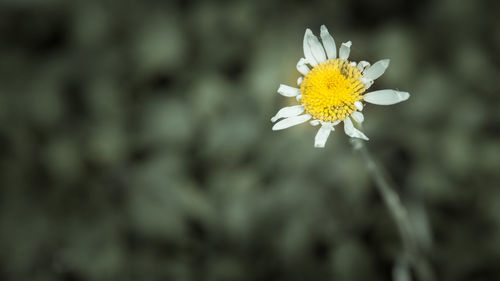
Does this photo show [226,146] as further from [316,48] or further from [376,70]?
[376,70]

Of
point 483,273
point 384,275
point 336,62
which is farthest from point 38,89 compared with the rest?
point 483,273

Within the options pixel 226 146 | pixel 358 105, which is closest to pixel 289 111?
pixel 358 105

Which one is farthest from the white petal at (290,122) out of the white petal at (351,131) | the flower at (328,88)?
the white petal at (351,131)

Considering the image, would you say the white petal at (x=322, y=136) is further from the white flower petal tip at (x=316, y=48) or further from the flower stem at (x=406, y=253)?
the flower stem at (x=406, y=253)

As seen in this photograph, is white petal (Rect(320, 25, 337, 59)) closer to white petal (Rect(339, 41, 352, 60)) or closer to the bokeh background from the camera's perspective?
white petal (Rect(339, 41, 352, 60))

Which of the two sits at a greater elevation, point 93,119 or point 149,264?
point 93,119

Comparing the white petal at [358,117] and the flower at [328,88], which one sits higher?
the flower at [328,88]

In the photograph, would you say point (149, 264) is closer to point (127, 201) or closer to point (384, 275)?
point (127, 201)
